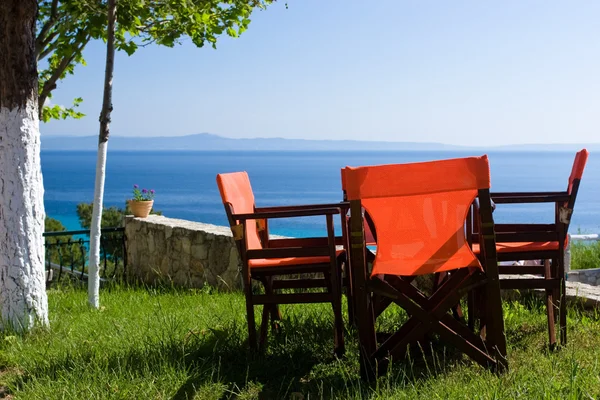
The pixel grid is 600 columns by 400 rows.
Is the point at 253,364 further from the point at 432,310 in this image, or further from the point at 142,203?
the point at 142,203

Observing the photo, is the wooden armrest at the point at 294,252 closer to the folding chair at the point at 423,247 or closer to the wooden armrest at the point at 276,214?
the wooden armrest at the point at 276,214

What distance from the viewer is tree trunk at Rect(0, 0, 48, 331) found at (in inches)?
190

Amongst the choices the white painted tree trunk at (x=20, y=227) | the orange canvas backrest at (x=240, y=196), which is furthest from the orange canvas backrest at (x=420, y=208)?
the white painted tree trunk at (x=20, y=227)

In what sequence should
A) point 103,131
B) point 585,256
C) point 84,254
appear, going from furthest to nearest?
point 585,256 < point 84,254 < point 103,131

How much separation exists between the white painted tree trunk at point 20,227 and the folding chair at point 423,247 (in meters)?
2.47

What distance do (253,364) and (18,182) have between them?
2153 mm

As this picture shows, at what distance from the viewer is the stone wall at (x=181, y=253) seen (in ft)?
24.2

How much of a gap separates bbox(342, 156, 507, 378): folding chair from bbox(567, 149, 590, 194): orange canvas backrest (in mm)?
841

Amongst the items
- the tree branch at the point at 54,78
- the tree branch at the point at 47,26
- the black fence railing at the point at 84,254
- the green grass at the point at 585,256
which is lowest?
the green grass at the point at 585,256

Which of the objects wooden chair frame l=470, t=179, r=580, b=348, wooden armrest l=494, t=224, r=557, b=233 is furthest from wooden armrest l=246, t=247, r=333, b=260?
wooden armrest l=494, t=224, r=557, b=233

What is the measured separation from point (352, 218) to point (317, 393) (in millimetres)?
881

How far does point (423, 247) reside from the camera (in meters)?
3.41

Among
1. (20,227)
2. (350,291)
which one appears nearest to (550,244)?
(350,291)

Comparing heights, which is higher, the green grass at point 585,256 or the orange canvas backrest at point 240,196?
the orange canvas backrest at point 240,196
